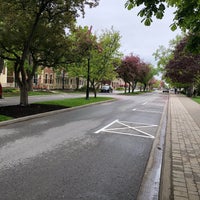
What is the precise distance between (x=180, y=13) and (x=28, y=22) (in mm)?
10898

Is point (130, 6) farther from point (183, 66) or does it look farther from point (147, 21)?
point (183, 66)

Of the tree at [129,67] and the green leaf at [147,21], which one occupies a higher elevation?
the tree at [129,67]

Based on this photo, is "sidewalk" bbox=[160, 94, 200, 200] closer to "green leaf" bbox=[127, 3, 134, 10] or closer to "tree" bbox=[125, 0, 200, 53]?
"tree" bbox=[125, 0, 200, 53]

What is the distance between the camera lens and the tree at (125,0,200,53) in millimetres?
4254

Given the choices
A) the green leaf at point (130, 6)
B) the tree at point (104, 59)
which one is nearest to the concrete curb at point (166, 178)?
the green leaf at point (130, 6)

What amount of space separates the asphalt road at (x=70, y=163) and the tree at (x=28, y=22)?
19.0 ft

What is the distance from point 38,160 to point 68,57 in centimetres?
1090

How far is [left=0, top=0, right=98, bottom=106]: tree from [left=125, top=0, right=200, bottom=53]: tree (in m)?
9.78

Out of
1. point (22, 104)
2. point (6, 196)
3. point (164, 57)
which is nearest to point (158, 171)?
point (6, 196)

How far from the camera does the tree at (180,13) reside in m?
4.25

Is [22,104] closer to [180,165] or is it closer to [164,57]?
[180,165]

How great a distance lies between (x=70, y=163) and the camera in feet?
17.5

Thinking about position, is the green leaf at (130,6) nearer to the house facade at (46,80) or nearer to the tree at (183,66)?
the house facade at (46,80)

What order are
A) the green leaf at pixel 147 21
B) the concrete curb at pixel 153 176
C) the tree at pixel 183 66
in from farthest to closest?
1. the tree at pixel 183 66
2. the green leaf at pixel 147 21
3. the concrete curb at pixel 153 176
